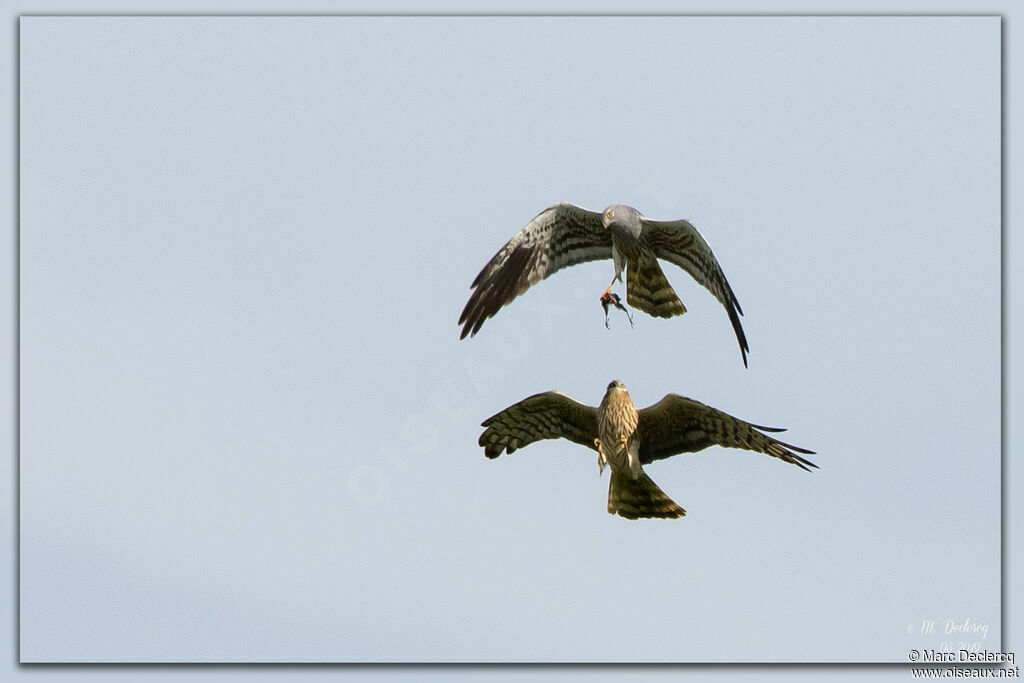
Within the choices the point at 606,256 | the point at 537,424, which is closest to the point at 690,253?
the point at 606,256

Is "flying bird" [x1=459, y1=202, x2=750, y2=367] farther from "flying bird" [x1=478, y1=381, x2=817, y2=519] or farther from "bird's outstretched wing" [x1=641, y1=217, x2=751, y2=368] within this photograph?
"flying bird" [x1=478, y1=381, x2=817, y2=519]

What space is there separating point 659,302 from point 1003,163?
10.0 feet

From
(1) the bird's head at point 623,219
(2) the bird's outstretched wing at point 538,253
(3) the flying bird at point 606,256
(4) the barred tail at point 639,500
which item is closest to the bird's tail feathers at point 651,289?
(3) the flying bird at point 606,256

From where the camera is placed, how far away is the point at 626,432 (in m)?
12.6

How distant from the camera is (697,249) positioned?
1312cm

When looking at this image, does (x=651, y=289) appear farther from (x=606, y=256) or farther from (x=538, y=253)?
(x=538, y=253)

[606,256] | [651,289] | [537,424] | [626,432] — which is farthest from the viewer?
[606,256]

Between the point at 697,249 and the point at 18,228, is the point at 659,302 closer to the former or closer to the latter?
the point at 697,249

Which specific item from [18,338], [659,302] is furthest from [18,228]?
[659,302]

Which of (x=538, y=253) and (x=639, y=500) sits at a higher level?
(x=538, y=253)

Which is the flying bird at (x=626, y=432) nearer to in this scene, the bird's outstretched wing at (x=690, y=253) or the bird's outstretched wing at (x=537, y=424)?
the bird's outstretched wing at (x=537, y=424)

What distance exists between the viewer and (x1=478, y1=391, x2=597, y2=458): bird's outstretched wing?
42.6 feet

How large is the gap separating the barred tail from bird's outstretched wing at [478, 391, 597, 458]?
1.28 ft

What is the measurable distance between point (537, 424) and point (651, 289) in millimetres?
1545
